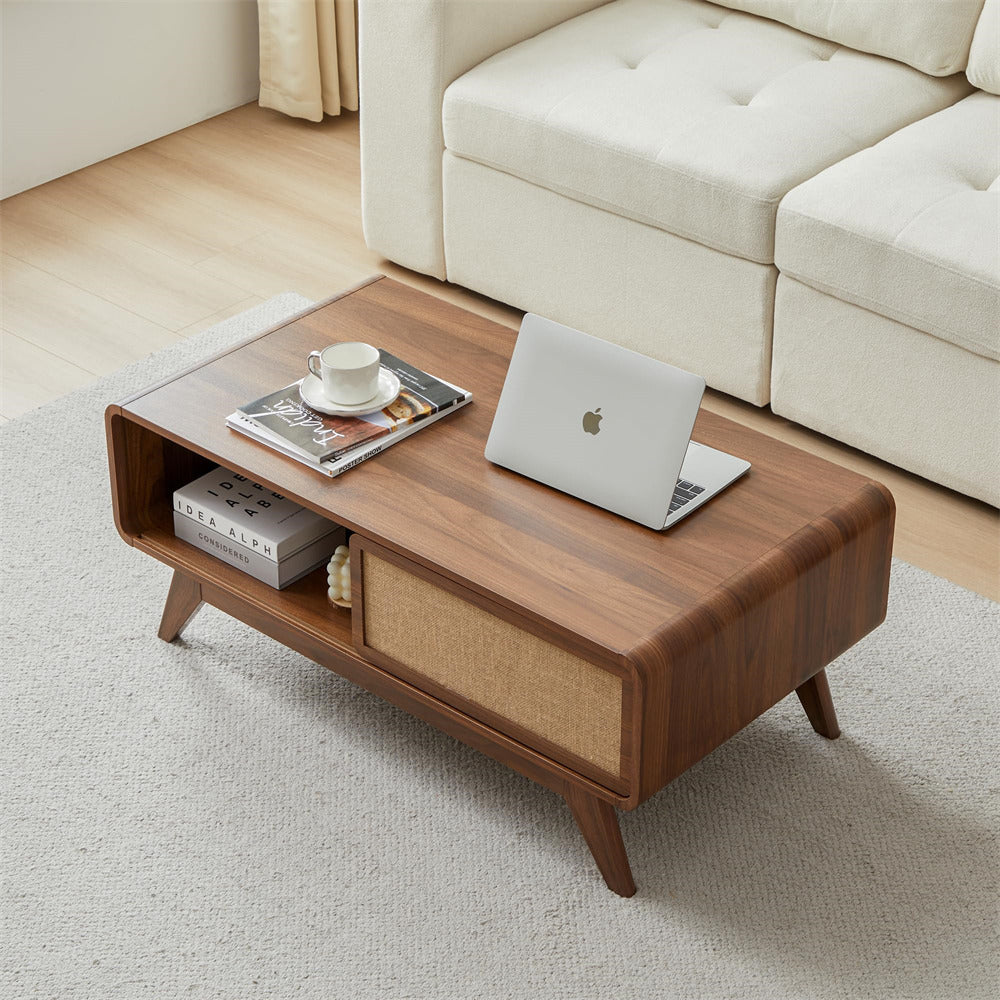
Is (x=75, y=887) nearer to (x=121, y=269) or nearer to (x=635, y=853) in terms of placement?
(x=635, y=853)

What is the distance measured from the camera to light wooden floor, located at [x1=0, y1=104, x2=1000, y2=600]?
8.13 ft

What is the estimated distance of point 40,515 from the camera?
2352 mm

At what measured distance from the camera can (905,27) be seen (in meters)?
2.65

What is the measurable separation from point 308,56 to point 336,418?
2021mm

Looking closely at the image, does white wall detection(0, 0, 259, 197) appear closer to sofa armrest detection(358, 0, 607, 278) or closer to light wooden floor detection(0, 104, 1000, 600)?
light wooden floor detection(0, 104, 1000, 600)

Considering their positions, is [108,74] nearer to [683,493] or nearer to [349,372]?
[349,372]

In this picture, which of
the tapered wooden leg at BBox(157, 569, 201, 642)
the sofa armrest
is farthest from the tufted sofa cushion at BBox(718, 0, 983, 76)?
the tapered wooden leg at BBox(157, 569, 201, 642)

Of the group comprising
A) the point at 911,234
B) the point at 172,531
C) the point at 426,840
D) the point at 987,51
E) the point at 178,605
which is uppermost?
the point at 987,51

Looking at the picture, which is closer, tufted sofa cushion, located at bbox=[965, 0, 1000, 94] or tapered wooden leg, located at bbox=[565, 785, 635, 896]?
tapered wooden leg, located at bbox=[565, 785, 635, 896]

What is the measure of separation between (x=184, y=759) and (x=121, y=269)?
148cm

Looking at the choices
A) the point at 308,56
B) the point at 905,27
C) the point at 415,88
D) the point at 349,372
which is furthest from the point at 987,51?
the point at 308,56

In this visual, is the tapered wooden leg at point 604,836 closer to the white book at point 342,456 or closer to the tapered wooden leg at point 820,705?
the tapered wooden leg at point 820,705

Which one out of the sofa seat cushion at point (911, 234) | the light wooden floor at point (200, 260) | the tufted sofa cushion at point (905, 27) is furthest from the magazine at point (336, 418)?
the tufted sofa cushion at point (905, 27)

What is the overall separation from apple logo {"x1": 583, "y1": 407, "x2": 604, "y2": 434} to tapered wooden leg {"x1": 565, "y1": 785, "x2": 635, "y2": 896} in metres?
0.41
